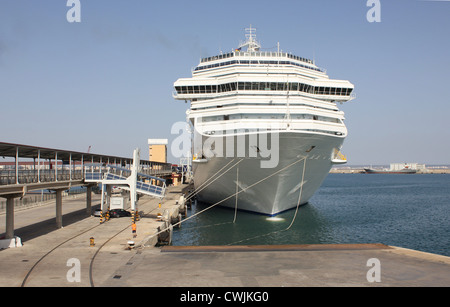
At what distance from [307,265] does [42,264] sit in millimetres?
11570

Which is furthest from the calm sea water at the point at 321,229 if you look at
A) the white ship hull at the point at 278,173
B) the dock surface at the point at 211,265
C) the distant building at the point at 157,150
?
the distant building at the point at 157,150

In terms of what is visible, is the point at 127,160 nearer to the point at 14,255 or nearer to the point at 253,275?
the point at 14,255

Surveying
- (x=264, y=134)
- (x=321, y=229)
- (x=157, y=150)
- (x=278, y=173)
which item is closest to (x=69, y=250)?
(x=264, y=134)

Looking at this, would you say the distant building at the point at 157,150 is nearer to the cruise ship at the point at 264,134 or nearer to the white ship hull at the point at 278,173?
the cruise ship at the point at 264,134

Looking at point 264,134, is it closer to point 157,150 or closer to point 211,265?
point 211,265

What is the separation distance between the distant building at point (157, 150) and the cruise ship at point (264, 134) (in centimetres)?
6223

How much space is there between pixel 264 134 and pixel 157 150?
76833mm

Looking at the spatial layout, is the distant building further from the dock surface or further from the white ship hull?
the dock surface

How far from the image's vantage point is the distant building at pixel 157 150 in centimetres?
10250

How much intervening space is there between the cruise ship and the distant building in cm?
6223

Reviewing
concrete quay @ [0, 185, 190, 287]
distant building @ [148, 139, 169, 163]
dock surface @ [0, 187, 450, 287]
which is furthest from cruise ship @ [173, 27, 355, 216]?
distant building @ [148, 139, 169, 163]

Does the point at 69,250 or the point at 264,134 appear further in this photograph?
the point at 264,134

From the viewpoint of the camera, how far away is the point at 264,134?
29062 mm

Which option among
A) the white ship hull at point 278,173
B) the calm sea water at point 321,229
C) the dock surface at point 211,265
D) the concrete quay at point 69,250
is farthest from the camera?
the white ship hull at point 278,173
